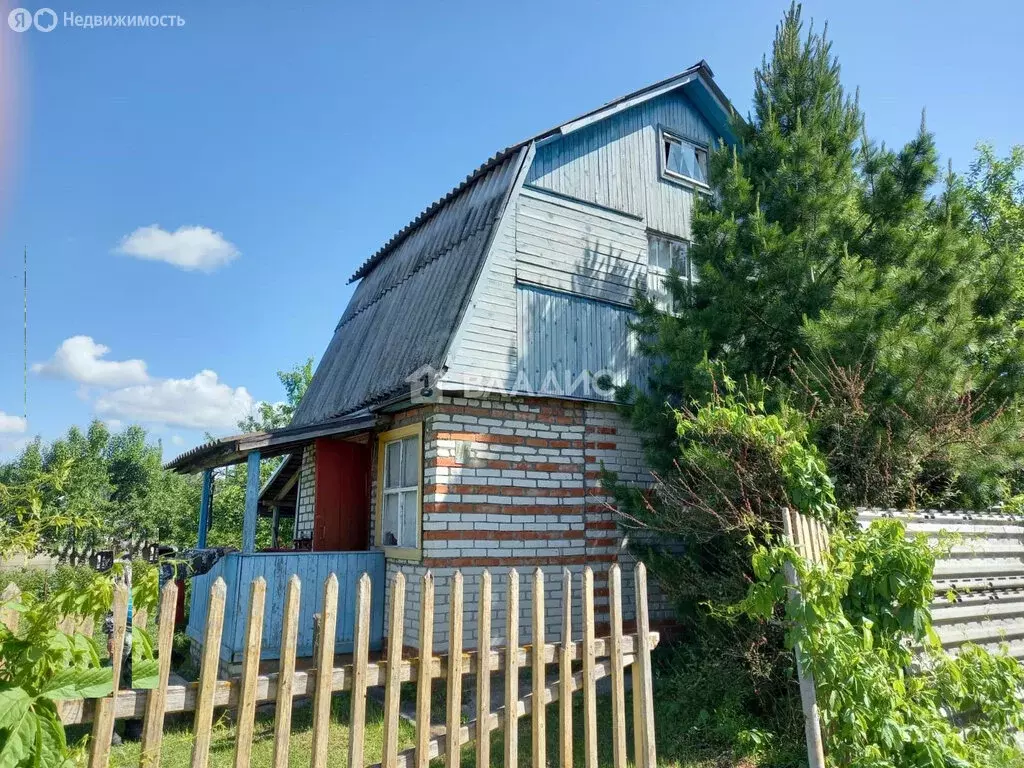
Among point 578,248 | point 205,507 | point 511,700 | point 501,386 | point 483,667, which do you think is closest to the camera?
point 483,667

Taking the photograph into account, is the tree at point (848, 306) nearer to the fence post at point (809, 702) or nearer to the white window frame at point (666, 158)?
the fence post at point (809, 702)

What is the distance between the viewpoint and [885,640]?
14.3ft

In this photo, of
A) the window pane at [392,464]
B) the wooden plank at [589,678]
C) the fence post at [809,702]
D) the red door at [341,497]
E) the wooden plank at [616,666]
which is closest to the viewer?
the wooden plank at [589,678]

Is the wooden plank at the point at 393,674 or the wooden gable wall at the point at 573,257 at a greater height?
the wooden gable wall at the point at 573,257

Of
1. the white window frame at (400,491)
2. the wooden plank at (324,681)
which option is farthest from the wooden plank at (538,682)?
the white window frame at (400,491)

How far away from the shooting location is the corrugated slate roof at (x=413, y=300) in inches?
342

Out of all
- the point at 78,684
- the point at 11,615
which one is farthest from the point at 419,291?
the point at 78,684

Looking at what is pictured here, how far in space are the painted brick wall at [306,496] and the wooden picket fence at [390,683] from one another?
7.62 m

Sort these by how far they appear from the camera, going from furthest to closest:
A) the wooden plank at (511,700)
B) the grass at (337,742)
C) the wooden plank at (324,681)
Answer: the grass at (337,742)
the wooden plank at (511,700)
the wooden plank at (324,681)

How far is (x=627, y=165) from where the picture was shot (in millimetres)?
10242

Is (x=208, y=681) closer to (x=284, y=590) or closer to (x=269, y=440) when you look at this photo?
(x=284, y=590)

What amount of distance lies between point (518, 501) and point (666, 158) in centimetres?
638

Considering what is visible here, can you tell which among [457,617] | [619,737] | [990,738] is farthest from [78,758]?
[990,738]

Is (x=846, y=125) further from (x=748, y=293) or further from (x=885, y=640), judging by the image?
(x=885, y=640)
